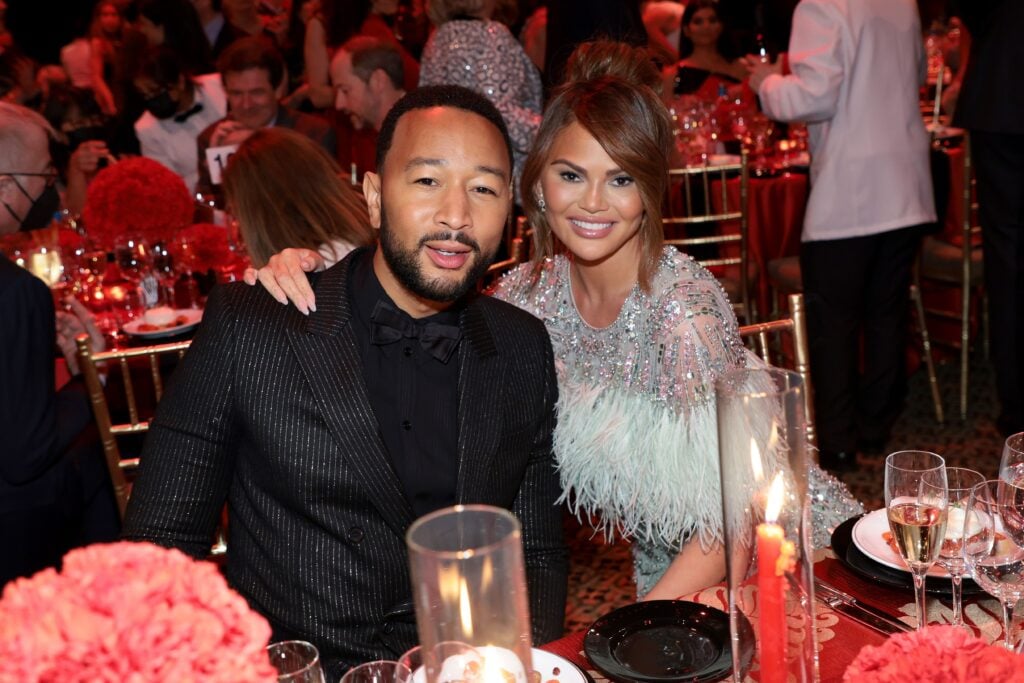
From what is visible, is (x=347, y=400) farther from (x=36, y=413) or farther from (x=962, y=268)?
(x=962, y=268)

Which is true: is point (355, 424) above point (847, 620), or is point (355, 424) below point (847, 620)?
above

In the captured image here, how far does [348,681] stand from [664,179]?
1.40 m

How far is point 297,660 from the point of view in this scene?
118 centimetres

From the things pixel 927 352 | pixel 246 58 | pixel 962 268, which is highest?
pixel 246 58

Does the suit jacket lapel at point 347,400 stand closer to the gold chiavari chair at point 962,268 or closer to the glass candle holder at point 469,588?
the glass candle holder at point 469,588

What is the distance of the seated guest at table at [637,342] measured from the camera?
2221 millimetres

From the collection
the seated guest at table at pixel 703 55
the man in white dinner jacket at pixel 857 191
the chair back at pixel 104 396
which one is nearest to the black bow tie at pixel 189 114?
the seated guest at table at pixel 703 55

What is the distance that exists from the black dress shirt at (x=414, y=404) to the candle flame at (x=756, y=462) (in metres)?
1.05

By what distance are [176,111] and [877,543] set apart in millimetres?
5056

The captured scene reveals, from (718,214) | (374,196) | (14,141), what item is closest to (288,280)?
(374,196)

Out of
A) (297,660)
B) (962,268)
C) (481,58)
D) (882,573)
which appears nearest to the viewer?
(297,660)

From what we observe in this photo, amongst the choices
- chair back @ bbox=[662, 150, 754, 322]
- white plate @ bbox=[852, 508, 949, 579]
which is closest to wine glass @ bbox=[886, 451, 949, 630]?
white plate @ bbox=[852, 508, 949, 579]

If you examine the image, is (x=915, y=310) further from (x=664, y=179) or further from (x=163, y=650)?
(x=163, y=650)

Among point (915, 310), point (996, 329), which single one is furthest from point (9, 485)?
point (915, 310)
